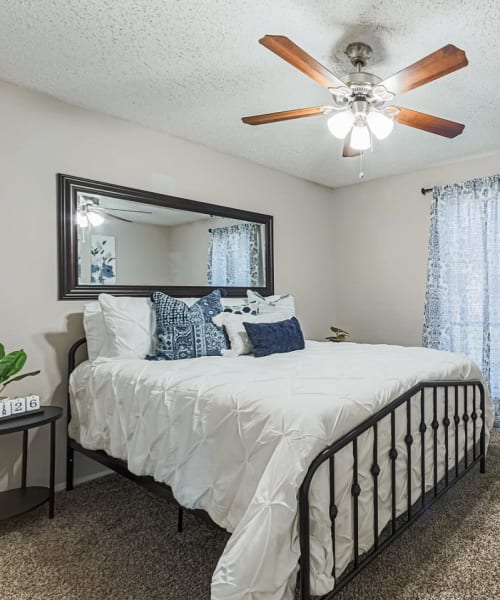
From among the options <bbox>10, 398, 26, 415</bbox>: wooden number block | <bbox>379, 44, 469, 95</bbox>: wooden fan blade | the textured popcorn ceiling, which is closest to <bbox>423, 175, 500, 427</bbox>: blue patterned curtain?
the textured popcorn ceiling

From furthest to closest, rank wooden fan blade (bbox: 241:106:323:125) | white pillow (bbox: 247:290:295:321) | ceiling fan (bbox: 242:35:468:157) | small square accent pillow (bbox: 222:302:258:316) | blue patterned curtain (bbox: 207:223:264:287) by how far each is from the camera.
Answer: blue patterned curtain (bbox: 207:223:264:287), white pillow (bbox: 247:290:295:321), small square accent pillow (bbox: 222:302:258:316), wooden fan blade (bbox: 241:106:323:125), ceiling fan (bbox: 242:35:468:157)

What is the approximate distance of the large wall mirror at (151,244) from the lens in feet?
8.84

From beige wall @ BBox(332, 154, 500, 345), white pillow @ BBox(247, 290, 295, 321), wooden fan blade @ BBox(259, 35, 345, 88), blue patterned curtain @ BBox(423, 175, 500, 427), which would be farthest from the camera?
beige wall @ BBox(332, 154, 500, 345)

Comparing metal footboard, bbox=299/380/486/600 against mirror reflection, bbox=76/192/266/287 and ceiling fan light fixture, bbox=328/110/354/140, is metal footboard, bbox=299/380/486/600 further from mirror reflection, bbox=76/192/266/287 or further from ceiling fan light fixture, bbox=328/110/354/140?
mirror reflection, bbox=76/192/266/287

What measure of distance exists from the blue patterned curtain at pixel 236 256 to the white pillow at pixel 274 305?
0.27m

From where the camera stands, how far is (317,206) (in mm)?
4691

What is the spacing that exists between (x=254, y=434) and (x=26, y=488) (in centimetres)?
165

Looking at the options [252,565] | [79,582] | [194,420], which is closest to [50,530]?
[79,582]

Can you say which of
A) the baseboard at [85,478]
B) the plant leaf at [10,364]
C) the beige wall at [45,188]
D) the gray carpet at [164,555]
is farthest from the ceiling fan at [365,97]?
the baseboard at [85,478]

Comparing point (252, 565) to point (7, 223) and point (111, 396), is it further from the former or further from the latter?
point (7, 223)

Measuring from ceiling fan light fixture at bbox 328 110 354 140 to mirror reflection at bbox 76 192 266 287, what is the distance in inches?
60.4

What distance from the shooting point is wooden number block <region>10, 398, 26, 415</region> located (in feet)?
7.05

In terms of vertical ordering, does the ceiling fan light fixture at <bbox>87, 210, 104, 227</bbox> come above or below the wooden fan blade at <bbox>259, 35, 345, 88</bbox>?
below

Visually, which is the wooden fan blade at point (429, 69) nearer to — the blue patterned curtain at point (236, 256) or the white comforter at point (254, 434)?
the white comforter at point (254, 434)
